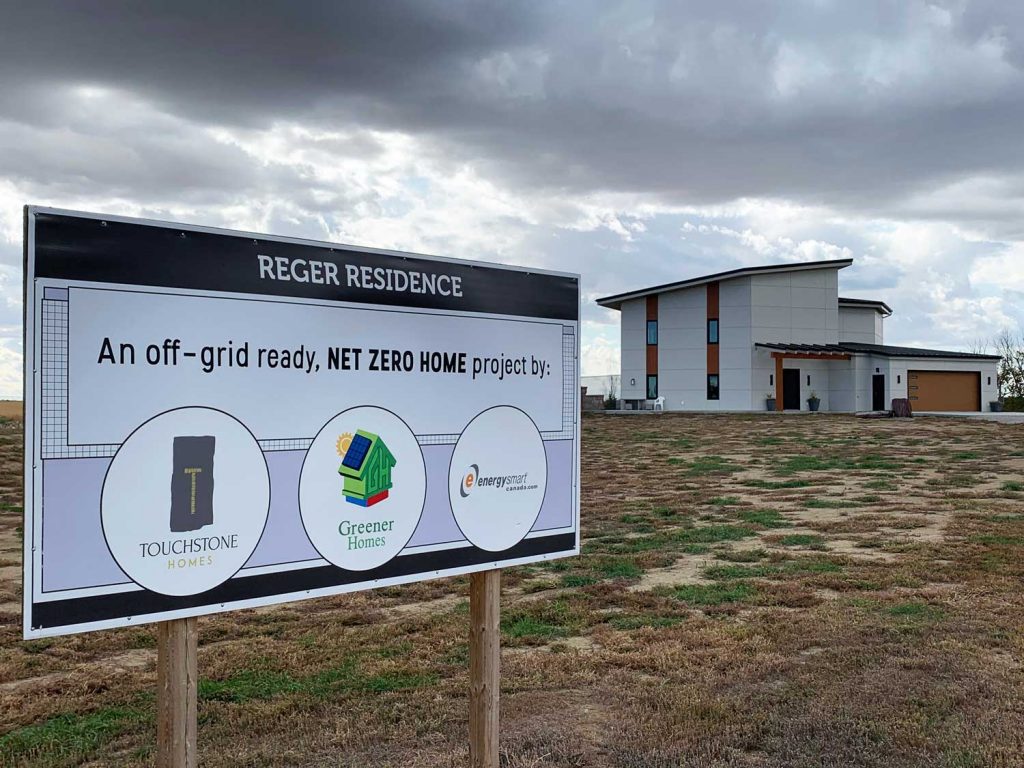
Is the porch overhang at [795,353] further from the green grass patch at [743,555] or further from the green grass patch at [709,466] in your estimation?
the green grass patch at [743,555]

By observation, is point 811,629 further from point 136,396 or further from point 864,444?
point 864,444

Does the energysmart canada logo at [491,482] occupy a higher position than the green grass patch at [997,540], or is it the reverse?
the energysmart canada logo at [491,482]

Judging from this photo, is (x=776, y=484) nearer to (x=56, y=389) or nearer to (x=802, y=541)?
(x=802, y=541)

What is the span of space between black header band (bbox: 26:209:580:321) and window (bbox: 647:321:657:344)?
51.8 metres

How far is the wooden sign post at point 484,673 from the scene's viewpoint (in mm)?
4293

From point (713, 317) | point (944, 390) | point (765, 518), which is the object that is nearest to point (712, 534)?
point (765, 518)

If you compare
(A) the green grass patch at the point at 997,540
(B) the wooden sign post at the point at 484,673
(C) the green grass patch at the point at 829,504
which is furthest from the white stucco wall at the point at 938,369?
(B) the wooden sign post at the point at 484,673

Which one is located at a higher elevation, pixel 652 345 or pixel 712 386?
pixel 652 345

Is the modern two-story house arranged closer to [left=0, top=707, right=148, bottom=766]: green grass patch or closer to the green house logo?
[left=0, top=707, right=148, bottom=766]: green grass patch

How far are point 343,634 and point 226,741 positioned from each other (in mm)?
2314

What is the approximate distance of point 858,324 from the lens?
58.9 metres

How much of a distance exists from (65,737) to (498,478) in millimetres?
2776

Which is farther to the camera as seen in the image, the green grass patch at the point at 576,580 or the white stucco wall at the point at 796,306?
the white stucco wall at the point at 796,306

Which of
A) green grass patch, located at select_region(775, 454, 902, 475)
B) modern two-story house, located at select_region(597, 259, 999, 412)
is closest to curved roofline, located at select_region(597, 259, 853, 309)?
modern two-story house, located at select_region(597, 259, 999, 412)
